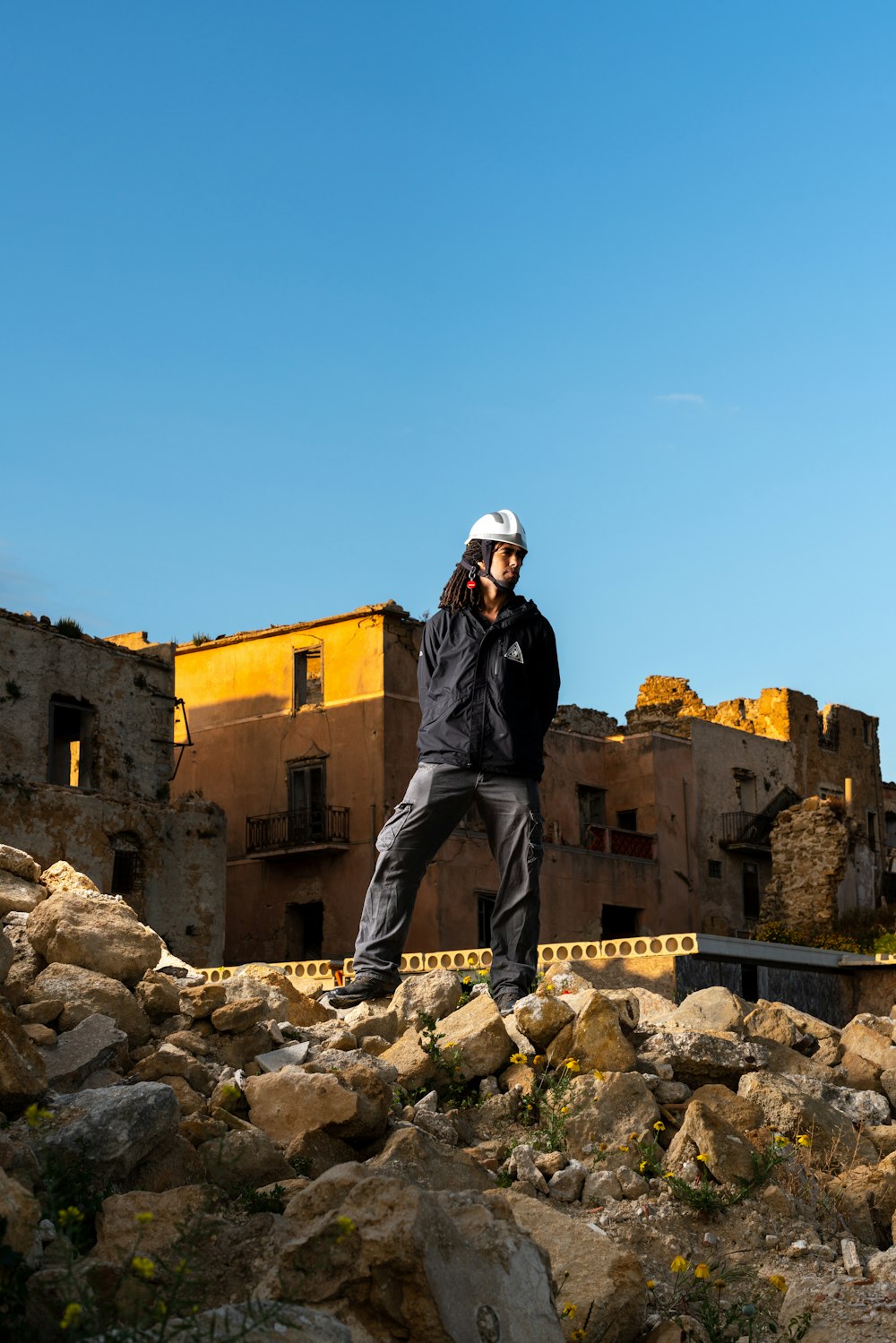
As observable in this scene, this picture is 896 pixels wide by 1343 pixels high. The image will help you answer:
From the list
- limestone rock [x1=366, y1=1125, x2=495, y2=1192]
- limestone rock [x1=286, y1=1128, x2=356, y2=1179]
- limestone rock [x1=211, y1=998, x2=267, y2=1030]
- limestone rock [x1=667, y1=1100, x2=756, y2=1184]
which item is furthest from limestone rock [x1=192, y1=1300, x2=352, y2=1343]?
limestone rock [x1=211, y1=998, x2=267, y2=1030]

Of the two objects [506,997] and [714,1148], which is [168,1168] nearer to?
[714,1148]

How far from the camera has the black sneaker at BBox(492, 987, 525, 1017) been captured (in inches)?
308

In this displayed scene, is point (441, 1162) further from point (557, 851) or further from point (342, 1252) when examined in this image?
point (557, 851)

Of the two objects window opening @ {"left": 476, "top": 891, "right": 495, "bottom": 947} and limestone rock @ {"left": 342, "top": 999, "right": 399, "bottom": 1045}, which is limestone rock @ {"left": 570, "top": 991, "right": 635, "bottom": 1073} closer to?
limestone rock @ {"left": 342, "top": 999, "right": 399, "bottom": 1045}

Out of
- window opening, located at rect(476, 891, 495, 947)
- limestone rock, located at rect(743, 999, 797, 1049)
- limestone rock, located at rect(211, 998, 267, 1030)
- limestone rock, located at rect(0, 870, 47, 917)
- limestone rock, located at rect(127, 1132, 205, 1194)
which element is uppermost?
window opening, located at rect(476, 891, 495, 947)

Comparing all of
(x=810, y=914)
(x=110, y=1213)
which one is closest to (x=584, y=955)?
(x=110, y=1213)

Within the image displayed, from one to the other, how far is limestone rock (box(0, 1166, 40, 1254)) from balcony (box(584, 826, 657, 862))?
29.4 meters

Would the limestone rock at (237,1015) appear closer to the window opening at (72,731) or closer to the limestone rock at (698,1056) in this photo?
the limestone rock at (698,1056)

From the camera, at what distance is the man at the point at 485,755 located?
8023 mm

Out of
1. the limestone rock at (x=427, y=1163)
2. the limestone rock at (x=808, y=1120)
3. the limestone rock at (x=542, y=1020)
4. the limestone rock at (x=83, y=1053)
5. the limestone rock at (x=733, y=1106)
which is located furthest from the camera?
the limestone rock at (x=542, y=1020)

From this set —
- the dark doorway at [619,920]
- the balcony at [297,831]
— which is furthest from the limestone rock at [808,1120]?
the dark doorway at [619,920]

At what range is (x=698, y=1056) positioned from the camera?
7430 millimetres

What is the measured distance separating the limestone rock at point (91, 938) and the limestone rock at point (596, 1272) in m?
2.41

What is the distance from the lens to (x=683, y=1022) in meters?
8.28
